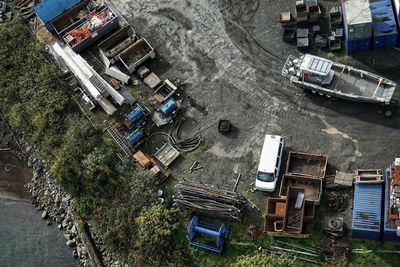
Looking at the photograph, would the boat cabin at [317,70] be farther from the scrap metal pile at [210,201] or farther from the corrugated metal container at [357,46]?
the scrap metal pile at [210,201]

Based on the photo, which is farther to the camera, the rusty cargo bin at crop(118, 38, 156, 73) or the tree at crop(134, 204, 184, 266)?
the rusty cargo bin at crop(118, 38, 156, 73)

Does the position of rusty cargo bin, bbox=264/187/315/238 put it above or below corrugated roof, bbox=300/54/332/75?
below

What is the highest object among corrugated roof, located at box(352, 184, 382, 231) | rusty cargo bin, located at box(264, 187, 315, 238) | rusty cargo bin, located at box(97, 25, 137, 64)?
rusty cargo bin, located at box(97, 25, 137, 64)

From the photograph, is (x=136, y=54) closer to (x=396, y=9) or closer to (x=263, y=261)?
(x=263, y=261)

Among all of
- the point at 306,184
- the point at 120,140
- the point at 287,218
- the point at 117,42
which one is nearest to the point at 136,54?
the point at 117,42

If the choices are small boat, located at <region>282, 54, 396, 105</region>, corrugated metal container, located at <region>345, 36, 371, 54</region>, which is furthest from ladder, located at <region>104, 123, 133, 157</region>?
corrugated metal container, located at <region>345, 36, 371, 54</region>

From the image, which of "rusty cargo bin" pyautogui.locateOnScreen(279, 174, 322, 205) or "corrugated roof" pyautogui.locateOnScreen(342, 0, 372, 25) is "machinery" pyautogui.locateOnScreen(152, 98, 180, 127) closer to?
"rusty cargo bin" pyautogui.locateOnScreen(279, 174, 322, 205)

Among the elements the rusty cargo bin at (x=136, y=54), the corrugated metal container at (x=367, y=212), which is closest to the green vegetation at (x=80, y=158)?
the rusty cargo bin at (x=136, y=54)
